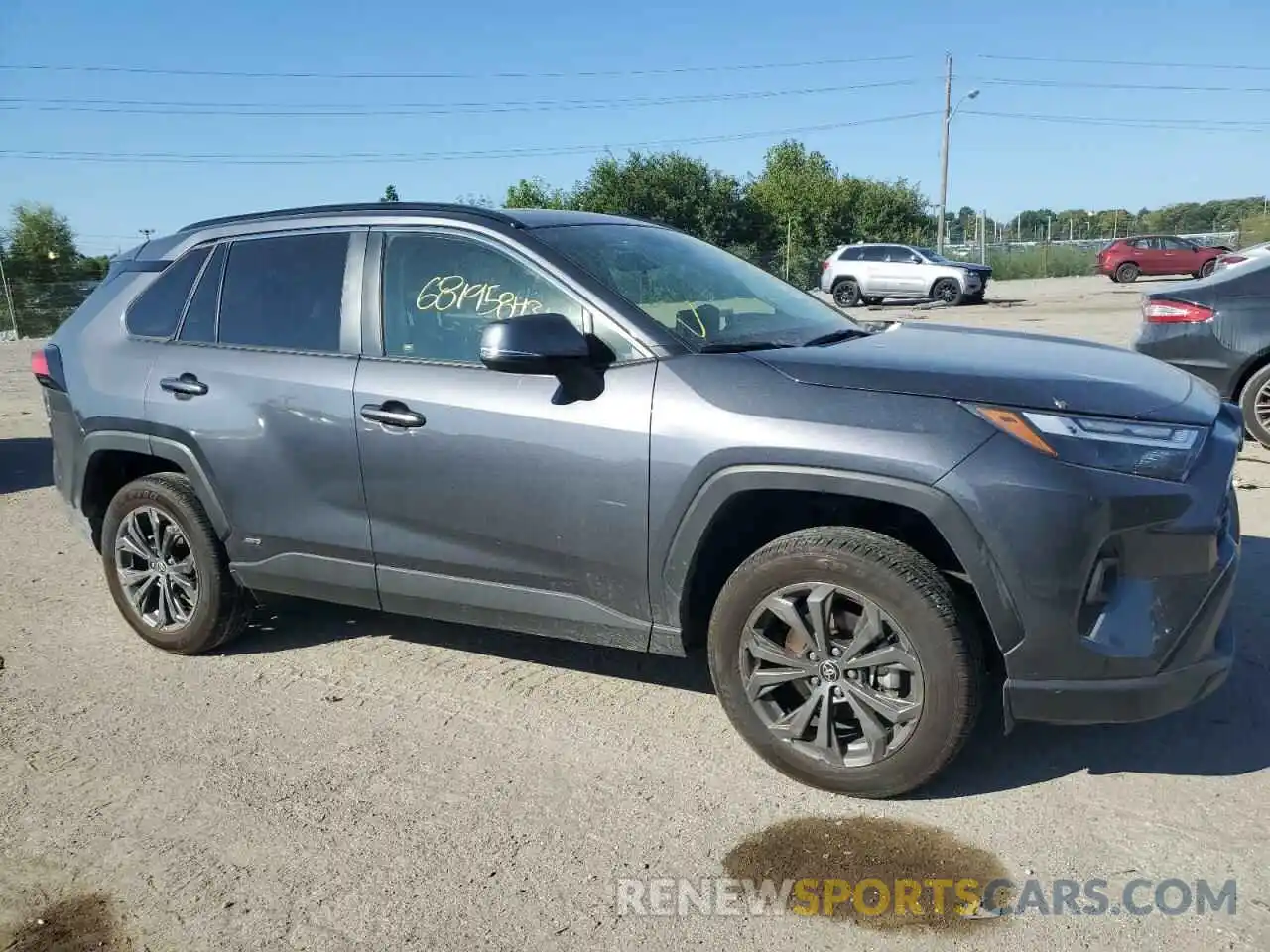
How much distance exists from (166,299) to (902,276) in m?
24.8

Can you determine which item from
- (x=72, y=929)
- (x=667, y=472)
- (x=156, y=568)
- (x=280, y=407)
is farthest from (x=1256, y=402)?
(x=72, y=929)

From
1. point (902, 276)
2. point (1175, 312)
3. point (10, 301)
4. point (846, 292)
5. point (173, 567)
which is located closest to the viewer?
point (173, 567)

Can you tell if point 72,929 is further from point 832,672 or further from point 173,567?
point 832,672

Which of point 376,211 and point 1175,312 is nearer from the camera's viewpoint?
point 376,211

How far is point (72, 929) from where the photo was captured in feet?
9.14

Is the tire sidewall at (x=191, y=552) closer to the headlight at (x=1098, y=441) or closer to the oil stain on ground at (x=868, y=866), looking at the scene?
the oil stain on ground at (x=868, y=866)

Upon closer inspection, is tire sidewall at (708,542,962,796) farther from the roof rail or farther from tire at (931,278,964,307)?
tire at (931,278,964,307)

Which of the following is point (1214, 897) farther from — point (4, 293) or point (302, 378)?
point (4, 293)

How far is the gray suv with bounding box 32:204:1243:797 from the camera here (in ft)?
9.61

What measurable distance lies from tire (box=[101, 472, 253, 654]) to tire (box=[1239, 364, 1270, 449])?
264 inches

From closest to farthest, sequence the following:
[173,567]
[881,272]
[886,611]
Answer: [886,611]
[173,567]
[881,272]

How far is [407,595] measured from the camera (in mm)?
3961

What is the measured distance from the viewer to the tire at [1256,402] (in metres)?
7.41

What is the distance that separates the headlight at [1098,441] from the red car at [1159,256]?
120 ft
